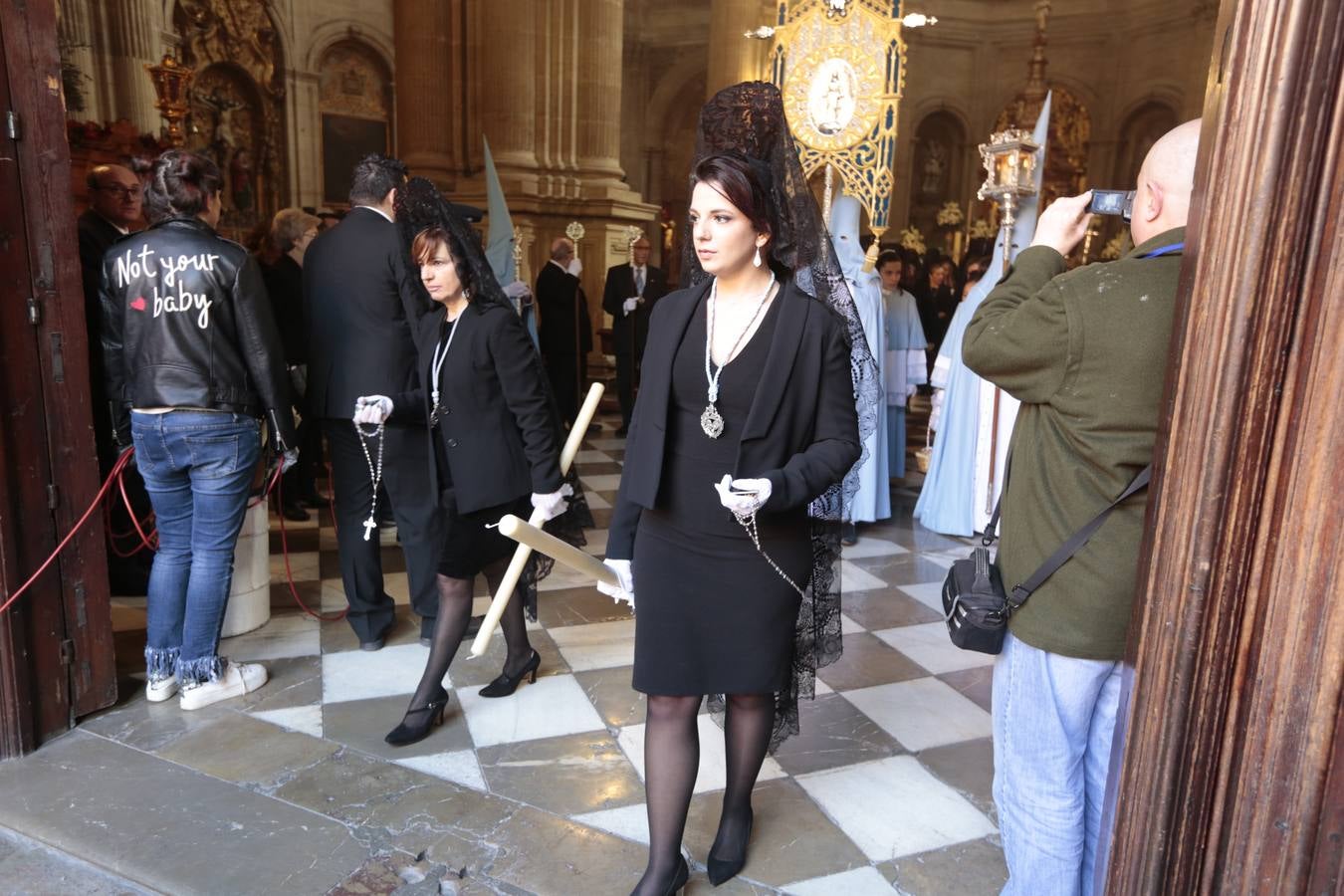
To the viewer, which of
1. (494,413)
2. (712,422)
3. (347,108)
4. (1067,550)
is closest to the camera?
(1067,550)

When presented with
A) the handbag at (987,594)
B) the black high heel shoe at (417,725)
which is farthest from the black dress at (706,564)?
the black high heel shoe at (417,725)

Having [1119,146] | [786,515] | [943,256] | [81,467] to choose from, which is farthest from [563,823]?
[1119,146]

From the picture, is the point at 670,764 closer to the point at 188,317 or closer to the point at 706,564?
the point at 706,564

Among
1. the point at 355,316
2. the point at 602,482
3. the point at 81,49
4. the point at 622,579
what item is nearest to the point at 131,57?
the point at 81,49

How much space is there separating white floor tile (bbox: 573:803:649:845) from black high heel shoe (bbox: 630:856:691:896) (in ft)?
0.83

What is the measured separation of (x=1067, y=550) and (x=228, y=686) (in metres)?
2.89

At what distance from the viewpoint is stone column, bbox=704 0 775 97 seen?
12.1 metres

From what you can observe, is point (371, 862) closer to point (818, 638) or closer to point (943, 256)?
point (818, 638)

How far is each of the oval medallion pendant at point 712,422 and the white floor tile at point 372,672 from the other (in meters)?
1.86

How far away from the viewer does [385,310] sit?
11.9ft

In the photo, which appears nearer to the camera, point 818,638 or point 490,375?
point 818,638

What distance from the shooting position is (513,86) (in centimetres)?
1100

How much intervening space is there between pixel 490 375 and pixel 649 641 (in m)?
1.14

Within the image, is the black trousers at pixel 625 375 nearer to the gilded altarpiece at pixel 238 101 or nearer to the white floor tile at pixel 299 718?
the white floor tile at pixel 299 718
